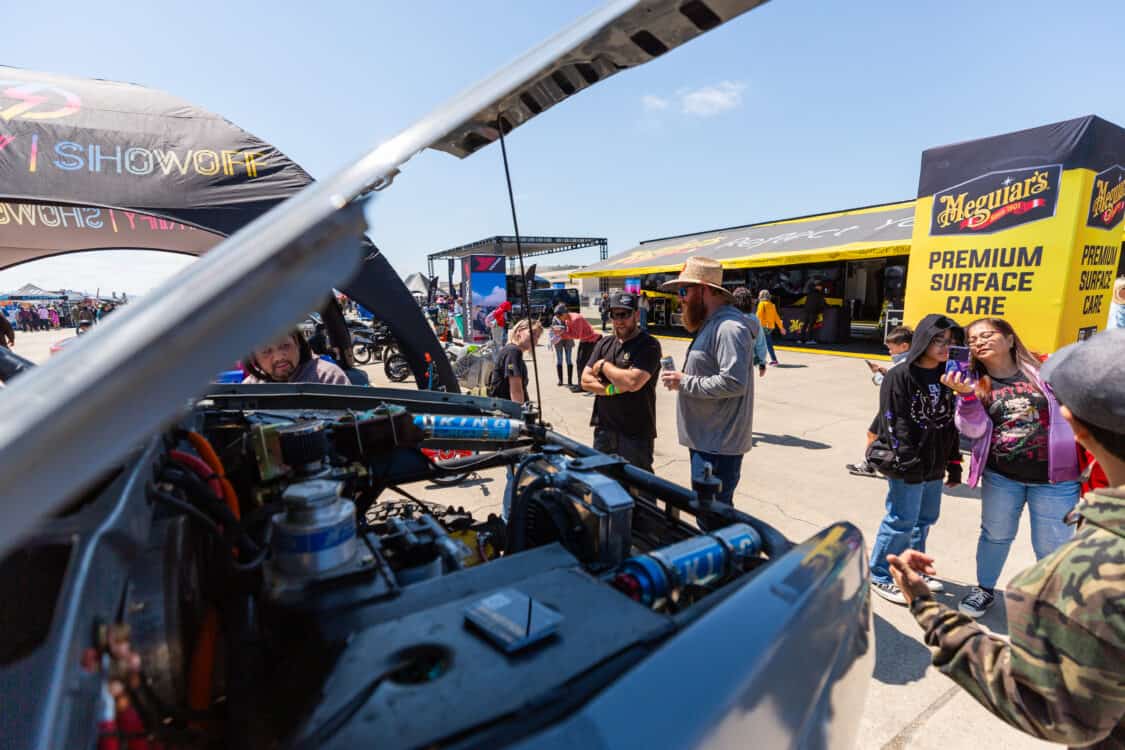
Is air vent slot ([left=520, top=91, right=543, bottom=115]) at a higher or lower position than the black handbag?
higher

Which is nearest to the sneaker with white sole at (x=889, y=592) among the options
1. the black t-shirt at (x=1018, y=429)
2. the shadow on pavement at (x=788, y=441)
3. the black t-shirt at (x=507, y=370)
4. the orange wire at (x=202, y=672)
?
the black t-shirt at (x=1018, y=429)

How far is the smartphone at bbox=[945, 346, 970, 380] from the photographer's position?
2.71 meters

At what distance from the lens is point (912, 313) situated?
20.4 ft

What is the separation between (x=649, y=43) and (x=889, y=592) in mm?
2939

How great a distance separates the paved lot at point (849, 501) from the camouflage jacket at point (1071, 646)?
3.36ft

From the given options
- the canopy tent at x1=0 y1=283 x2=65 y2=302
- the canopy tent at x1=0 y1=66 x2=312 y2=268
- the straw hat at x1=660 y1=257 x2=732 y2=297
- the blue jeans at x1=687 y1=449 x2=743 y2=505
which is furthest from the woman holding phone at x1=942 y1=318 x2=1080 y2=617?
the canopy tent at x1=0 y1=283 x2=65 y2=302

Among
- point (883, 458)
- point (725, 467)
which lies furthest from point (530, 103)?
point (883, 458)

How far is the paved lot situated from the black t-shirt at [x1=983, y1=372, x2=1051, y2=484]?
0.79 metres

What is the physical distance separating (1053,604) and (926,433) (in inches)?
74.0

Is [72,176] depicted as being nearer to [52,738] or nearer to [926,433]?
[52,738]

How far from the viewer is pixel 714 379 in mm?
2820

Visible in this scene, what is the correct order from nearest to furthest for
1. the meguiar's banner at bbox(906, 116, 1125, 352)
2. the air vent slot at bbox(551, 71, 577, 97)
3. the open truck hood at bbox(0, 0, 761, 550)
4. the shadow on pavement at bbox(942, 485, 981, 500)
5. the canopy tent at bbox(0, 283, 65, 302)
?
the open truck hood at bbox(0, 0, 761, 550) → the air vent slot at bbox(551, 71, 577, 97) → the shadow on pavement at bbox(942, 485, 981, 500) → the meguiar's banner at bbox(906, 116, 1125, 352) → the canopy tent at bbox(0, 283, 65, 302)

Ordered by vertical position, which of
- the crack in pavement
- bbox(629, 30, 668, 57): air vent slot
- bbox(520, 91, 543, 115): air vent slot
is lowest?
the crack in pavement

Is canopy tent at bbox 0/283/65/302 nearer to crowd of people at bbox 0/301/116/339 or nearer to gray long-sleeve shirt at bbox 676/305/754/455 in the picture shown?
crowd of people at bbox 0/301/116/339
